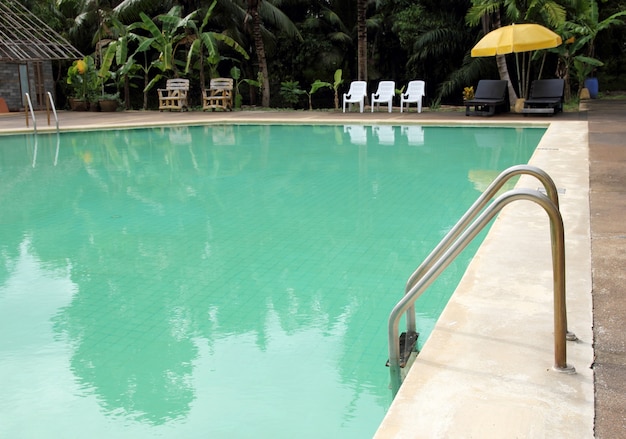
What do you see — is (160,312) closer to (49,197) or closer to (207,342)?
(207,342)

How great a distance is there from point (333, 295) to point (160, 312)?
1.24m

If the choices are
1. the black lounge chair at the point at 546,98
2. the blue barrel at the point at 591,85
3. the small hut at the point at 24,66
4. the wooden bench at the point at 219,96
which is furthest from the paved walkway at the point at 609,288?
the small hut at the point at 24,66

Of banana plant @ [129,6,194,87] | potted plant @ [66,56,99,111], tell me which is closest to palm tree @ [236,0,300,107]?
banana plant @ [129,6,194,87]

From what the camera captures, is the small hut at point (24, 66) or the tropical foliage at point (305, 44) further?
the small hut at point (24, 66)

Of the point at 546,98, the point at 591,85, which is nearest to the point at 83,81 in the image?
the point at 546,98

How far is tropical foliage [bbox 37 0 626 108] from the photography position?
65.5 ft

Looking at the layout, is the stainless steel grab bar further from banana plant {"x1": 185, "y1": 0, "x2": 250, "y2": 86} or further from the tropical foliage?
banana plant {"x1": 185, "y1": 0, "x2": 250, "y2": 86}

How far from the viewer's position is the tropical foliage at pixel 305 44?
65.5 ft

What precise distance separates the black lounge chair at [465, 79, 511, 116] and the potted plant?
1280 cm

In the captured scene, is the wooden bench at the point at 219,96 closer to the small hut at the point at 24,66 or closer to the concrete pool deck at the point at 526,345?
the small hut at the point at 24,66

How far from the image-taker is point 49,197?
8828mm

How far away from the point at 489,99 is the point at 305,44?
8446mm

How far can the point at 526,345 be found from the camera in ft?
10.1

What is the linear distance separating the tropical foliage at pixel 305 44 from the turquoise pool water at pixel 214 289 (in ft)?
32.5
